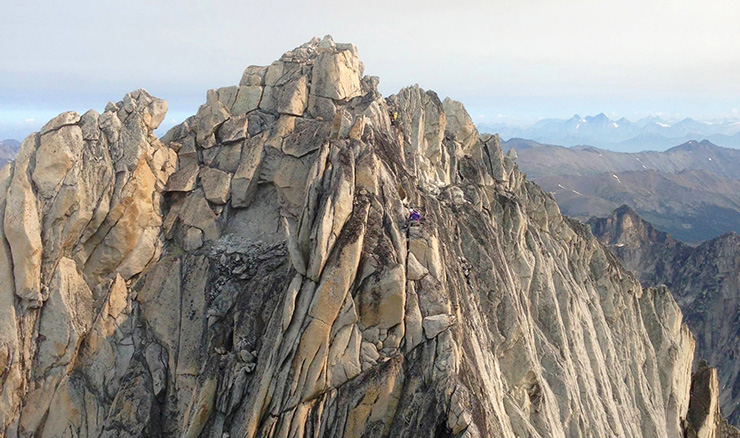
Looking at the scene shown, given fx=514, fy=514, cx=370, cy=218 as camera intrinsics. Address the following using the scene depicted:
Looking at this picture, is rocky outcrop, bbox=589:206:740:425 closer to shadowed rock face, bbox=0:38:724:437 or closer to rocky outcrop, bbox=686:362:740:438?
rocky outcrop, bbox=686:362:740:438

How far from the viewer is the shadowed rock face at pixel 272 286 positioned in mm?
25625

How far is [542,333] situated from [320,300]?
26.1 m

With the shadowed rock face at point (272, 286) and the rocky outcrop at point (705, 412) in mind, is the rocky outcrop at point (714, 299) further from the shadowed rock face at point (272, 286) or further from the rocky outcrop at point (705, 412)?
the shadowed rock face at point (272, 286)

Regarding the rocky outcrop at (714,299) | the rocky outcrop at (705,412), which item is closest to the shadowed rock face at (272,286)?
the rocky outcrop at (705,412)

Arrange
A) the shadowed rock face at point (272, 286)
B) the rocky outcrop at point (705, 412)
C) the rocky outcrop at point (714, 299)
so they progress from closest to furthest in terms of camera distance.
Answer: the shadowed rock face at point (272, 286), the rocky outcrop at point (705, 412), the rocky outcrop at point (714, 299)

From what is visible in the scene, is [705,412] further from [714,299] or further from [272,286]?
[714,299]

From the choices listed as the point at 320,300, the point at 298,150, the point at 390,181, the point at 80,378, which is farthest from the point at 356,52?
the point at 80,378

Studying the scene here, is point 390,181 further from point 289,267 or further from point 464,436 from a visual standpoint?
point 464,436

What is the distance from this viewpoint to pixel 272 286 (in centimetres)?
3094

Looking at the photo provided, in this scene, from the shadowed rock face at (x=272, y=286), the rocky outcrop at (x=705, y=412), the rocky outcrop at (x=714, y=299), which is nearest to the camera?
the shadowed rock face at (x=272, y=286)

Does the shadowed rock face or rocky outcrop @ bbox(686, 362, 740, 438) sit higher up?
the shadowed rock face

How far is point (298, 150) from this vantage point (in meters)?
37.7

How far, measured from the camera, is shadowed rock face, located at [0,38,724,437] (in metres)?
25.6

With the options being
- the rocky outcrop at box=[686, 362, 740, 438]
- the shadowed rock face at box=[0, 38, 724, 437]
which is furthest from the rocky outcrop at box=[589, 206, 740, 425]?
the shadowed rock face at box=[0, 38, 724, 437]
